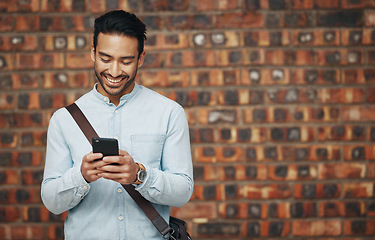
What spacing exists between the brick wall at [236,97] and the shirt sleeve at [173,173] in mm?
1109

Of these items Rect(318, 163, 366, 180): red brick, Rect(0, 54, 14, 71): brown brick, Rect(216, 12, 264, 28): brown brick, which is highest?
Rect(216, 12, 264, 28): brown brick

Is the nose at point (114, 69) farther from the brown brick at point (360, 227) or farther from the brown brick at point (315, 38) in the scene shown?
the brown brick at point (360, 227)

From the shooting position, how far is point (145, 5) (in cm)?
273

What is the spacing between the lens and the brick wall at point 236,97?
107 inches

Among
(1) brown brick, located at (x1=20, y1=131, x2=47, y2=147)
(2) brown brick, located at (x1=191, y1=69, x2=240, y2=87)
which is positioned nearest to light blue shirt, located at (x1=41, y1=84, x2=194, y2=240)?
(2) brown brick, located at (x1=191, y1=69, x2=240, y2=87)

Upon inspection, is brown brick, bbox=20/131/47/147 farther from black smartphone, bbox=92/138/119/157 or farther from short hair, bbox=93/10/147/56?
black smartphone, bbox=92/138/119/157

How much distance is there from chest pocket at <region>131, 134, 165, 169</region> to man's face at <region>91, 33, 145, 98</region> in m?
0.20

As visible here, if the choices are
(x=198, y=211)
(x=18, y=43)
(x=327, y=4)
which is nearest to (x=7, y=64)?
(x=18, y=43)

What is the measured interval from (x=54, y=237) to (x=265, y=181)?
149 cm

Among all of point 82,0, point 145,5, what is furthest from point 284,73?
point 82,0

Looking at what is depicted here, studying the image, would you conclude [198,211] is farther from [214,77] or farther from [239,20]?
[239,20]

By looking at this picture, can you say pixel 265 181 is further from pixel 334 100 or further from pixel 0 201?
pixel 0 201

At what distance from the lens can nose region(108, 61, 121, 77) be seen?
1.56 meters

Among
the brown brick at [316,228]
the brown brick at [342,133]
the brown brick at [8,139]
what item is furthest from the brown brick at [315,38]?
the brown brick at [8,139]
